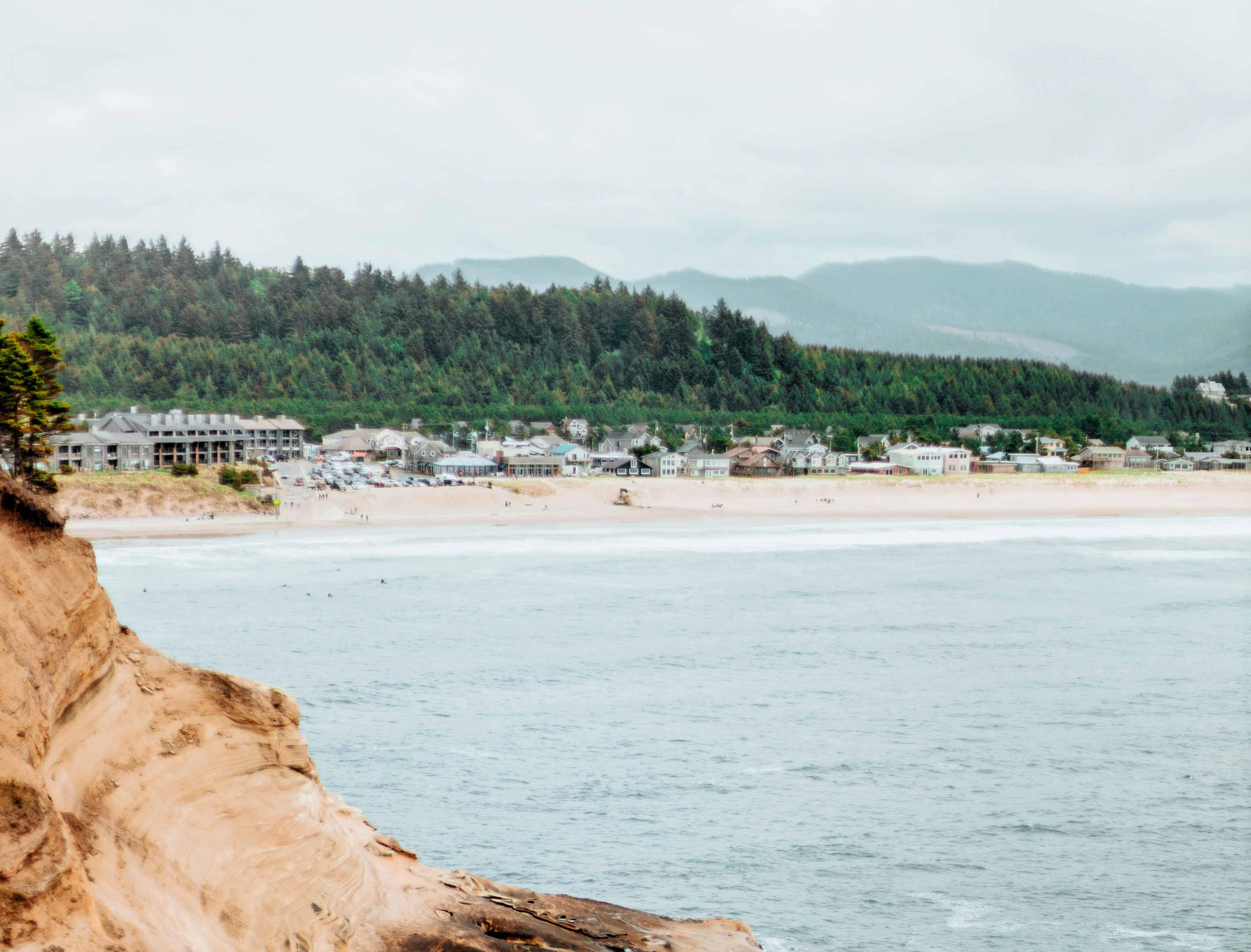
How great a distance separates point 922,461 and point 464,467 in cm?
4764

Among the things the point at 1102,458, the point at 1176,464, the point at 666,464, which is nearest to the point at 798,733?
the point at 666,464

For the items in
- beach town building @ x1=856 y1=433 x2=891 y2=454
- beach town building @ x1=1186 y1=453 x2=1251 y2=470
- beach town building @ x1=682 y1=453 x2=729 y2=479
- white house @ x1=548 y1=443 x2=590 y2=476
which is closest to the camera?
white house @ x1=548 y1=443 x2=590 y2=476

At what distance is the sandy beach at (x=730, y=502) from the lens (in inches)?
2815

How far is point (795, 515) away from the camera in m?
83.1

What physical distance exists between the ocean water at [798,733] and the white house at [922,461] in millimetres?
73092

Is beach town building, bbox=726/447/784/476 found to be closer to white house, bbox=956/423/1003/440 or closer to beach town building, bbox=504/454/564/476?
beach town building, bbox=504/454/564/476

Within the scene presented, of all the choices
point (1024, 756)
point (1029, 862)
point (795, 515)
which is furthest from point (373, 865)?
point (795, 515)

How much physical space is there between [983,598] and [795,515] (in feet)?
139

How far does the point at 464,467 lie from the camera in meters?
107

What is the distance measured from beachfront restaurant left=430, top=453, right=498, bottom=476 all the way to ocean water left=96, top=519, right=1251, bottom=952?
58.7 meters

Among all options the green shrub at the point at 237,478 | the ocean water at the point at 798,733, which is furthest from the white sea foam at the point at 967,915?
the green shrub at the point at 237,478

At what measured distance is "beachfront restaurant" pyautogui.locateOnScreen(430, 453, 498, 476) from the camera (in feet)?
348

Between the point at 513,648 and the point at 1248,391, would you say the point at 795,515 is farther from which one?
the point at 1248,391

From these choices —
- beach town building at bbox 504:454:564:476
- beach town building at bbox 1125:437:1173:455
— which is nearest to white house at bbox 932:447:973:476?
beach town building at bbox 1125:437:1173:455
